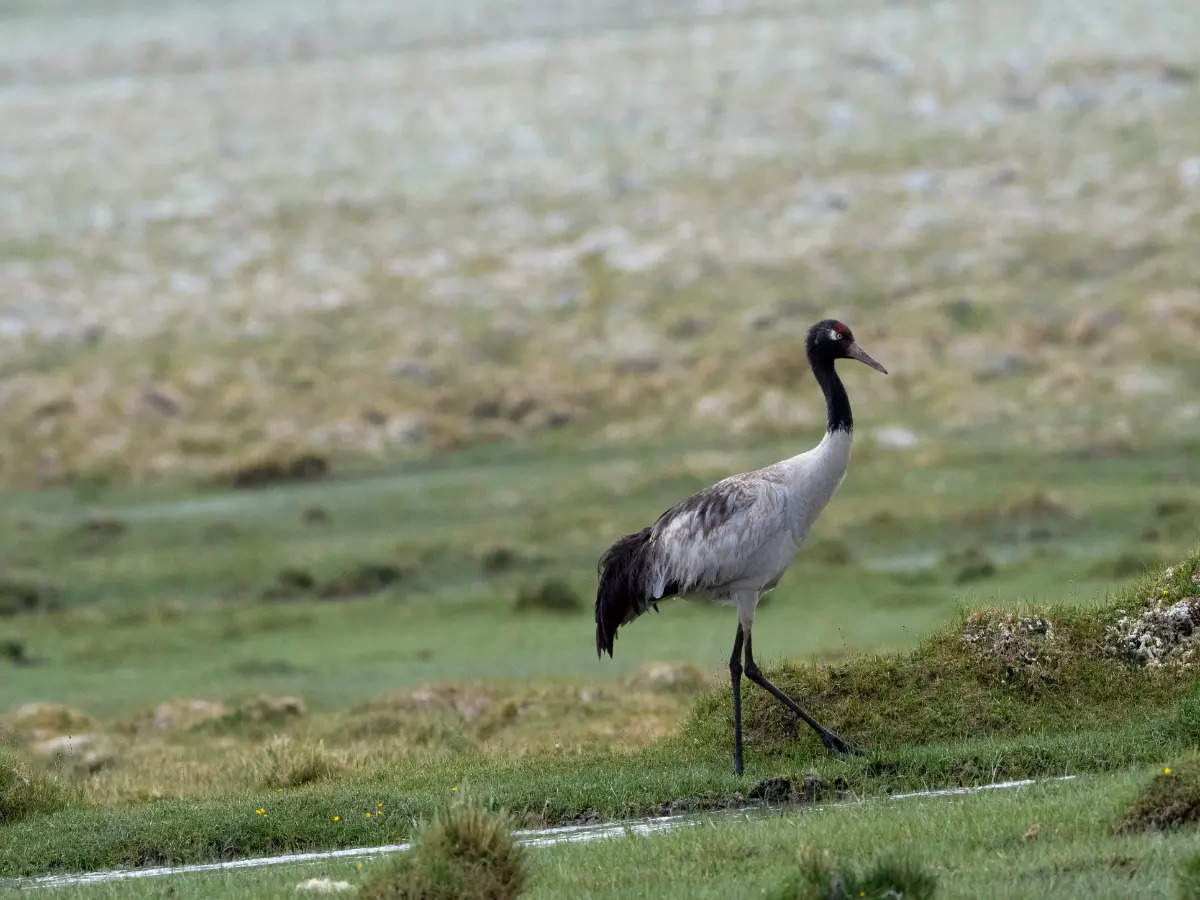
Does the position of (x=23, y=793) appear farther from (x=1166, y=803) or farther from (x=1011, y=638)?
(x=1166, y=803)

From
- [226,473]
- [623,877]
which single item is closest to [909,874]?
[623,877]

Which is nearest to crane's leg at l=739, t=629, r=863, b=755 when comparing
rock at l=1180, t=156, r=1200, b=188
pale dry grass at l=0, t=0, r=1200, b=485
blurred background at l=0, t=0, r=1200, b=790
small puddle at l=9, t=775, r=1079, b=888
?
small puddle at l=9, t=775, r=1079, b=888

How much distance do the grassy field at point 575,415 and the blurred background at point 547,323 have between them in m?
0.24

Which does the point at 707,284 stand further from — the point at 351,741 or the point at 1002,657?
the point at 1002,657

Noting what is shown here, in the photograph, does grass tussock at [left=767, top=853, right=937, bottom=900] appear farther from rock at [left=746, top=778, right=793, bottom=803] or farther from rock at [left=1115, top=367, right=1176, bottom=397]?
rock at [left=1115, top=367, right=1176, bottom=397]

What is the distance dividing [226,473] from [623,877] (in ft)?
152

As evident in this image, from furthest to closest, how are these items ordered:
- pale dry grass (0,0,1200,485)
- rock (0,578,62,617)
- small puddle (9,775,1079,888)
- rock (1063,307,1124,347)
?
rock (1063,307,1124,347), pale dry grass (0,0,1200,485), rock (0,578,62,617), small puddle (9,775,1079,888)

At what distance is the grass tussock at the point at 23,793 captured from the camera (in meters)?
16.9

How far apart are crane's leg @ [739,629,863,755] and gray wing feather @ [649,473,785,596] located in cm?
65

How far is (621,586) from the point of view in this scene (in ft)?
57.0

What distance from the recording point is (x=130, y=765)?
76.3ft

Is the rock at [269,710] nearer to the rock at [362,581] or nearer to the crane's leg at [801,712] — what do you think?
the crane's leg at [801,712]

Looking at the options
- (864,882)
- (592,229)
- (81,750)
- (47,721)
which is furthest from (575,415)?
(864,882)

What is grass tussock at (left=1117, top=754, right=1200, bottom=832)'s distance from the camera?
41.0ft
